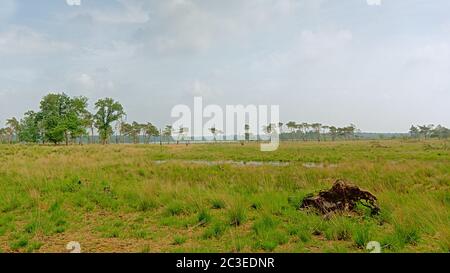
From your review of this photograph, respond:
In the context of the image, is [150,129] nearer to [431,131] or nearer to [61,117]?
[61,117]

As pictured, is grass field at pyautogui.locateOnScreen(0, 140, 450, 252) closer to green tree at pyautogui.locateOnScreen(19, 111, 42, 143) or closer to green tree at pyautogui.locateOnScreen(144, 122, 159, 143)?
green tree at pyautogui.locateOnScreen(19, 111, 42, 143)

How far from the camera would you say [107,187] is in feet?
33.2

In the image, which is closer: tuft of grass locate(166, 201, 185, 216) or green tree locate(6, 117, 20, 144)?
tuft of grass locate(166, 201, 185, 216)

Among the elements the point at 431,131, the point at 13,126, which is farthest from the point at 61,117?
the point at 431,131

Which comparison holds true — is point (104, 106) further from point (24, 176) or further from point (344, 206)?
point (344, 206)

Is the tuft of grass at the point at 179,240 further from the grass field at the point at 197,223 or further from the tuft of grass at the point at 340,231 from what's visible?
the tuft of grass at the point at 340,231

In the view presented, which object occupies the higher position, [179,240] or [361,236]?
[361,236]

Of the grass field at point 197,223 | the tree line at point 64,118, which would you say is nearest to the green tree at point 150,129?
the tree line at point 64,118

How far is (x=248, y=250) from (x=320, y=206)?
2827 millimetres

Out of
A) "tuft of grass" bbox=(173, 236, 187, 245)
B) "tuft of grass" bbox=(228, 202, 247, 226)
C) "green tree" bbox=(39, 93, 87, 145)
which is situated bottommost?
"tuft of grass" bbox=(173, 236, 187, 245)

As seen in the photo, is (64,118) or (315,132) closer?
(64,118)

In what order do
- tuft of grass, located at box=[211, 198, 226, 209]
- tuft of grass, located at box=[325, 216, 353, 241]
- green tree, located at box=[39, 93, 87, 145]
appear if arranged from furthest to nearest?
green tree, located at box=[39, 93, 87, 145], tuft of grass, located at box=[211, 198, 226, 209], tuft of grass, located at box=[325, 216, 353, 241]

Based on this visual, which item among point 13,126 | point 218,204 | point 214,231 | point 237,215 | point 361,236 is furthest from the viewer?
point 13,126

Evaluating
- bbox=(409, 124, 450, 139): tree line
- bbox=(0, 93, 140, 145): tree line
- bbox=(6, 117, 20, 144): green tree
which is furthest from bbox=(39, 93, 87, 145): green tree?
bbox=(409, 124, 450, 139): tree line
